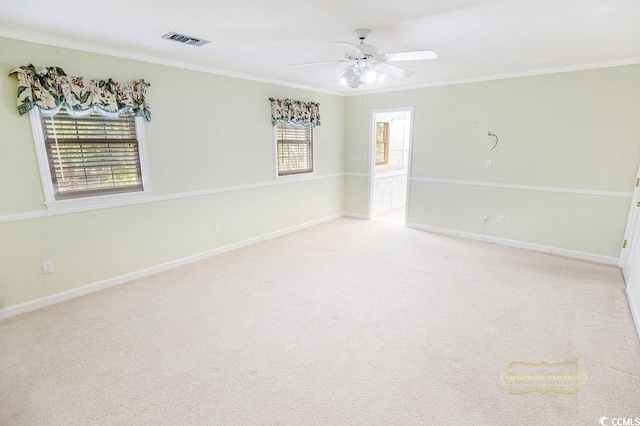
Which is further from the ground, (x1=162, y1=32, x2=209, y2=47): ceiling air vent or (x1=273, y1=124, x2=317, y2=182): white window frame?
(x1=162, y1=32, x2=209, y2=47): ceiling air vent

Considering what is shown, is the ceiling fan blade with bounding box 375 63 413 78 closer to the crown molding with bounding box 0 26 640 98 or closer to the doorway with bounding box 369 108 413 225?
the crown molding with bounding box 0 26 640 98

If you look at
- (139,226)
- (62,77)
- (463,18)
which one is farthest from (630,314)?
(62,77)

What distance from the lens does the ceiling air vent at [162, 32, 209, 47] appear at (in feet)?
8.65

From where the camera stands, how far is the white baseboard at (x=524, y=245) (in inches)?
154

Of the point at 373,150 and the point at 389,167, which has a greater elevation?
the point at 373,150

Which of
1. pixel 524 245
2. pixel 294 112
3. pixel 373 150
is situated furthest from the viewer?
pixel 373 150

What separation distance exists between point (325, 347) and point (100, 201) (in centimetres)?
268

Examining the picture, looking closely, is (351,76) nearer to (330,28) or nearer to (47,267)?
(330,28)

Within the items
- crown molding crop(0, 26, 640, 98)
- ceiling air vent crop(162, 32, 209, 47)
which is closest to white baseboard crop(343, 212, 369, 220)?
crown molding crop(0, 26, 640, 98)

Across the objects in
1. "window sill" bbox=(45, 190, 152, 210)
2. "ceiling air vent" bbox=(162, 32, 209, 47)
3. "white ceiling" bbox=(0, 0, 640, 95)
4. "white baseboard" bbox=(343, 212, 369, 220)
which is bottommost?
"white baseboard" bbox=(343, 212, 369, 220)

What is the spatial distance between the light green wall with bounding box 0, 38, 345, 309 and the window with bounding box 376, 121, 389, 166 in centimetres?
192

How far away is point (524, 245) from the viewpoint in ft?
14.5

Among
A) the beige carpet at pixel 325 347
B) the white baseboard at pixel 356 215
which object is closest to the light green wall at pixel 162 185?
the beige carpet at pixel 325 347

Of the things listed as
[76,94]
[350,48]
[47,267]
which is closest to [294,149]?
[350,48]
